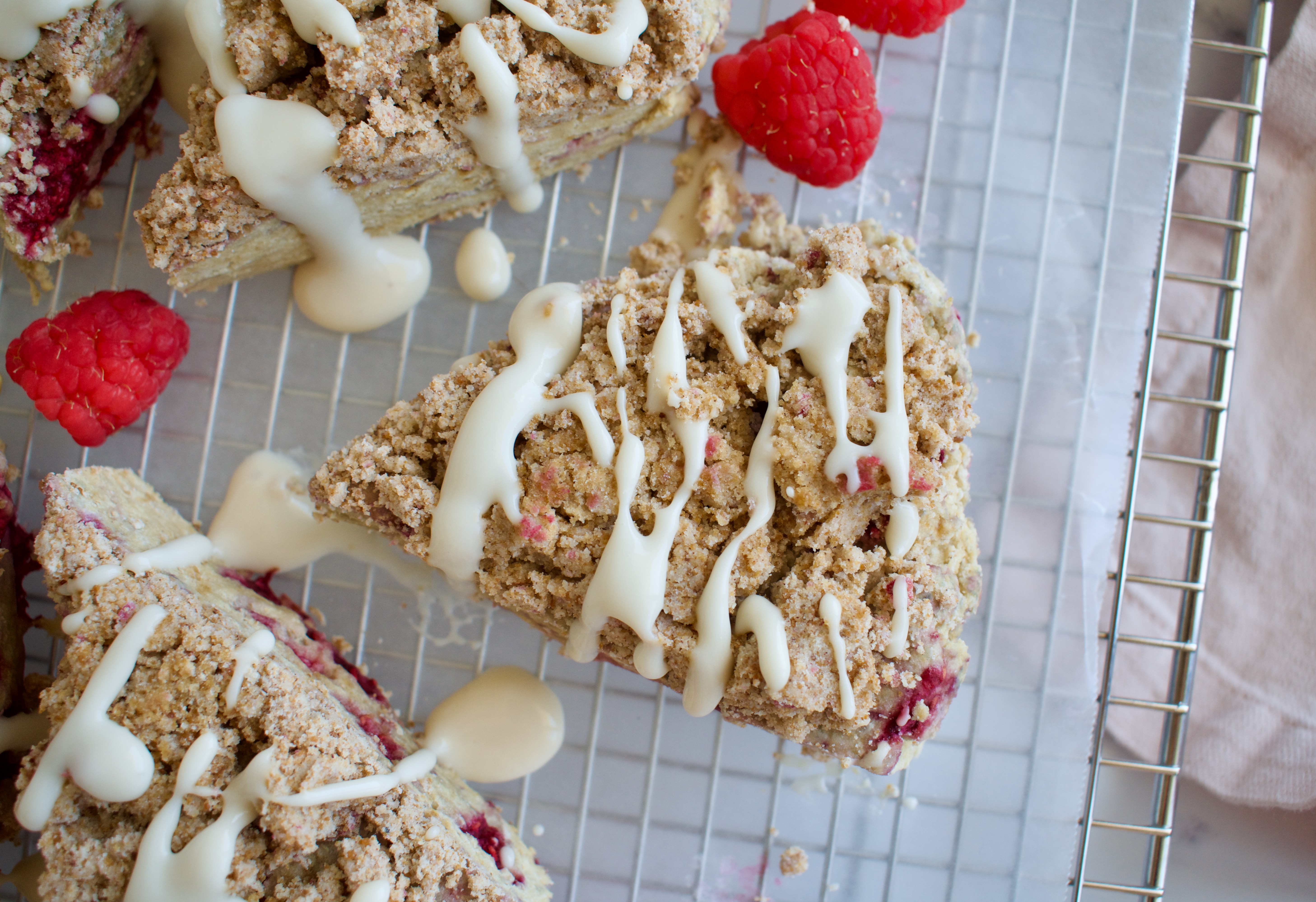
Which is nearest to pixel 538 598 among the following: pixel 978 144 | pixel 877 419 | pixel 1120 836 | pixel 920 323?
pixel 877 419

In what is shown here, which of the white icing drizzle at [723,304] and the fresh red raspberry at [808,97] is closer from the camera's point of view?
the white icing drizzle at [723,304]

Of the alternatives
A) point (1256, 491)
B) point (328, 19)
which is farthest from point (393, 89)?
point (1256, 491)

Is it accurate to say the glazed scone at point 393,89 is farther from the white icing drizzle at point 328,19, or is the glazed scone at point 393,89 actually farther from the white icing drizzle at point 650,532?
the white icing drizzle at point 650,532

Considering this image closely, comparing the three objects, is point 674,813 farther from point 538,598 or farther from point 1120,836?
point 1120,836

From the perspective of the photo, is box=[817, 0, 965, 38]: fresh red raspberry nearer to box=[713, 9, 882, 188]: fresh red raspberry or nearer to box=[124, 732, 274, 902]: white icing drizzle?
box=[713, 9, 882, 188]: fresh red raspberry

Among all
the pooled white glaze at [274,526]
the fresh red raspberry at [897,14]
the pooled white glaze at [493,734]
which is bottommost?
the pooled white glaze at [493,734]

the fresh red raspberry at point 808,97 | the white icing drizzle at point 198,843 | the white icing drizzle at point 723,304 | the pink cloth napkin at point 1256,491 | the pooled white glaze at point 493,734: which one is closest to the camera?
the white icing drizzle at point 198,843

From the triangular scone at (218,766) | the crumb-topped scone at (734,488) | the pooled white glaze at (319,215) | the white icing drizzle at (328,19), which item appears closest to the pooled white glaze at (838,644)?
the crumb-topped scone at (734,488)
